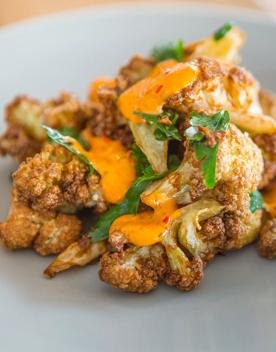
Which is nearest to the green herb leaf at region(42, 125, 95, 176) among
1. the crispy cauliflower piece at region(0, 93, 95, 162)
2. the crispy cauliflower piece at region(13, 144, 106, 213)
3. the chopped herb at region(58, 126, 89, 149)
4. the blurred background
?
the crispy cauliflower piece at region(13, 144, 106, 213)

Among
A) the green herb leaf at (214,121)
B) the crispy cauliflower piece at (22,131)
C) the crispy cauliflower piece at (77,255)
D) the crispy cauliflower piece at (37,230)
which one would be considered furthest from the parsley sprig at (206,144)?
the crispy cauliflower piece at (22,131)

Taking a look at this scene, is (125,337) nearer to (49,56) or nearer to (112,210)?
(112,210)

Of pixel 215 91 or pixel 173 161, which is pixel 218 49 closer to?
pixel 215 91

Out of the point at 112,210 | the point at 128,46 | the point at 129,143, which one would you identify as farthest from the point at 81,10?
the point at 112,210

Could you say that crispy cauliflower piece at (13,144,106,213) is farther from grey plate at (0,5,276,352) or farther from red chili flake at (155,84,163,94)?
red chili flake at (155,84,163,94)

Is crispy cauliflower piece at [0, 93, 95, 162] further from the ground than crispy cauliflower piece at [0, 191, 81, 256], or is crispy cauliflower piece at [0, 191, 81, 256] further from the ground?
crispy cauliflower piece at [0, 93, 95, 162]

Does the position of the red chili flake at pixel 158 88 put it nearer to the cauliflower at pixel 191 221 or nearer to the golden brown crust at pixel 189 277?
the cauliflower at pixel 191 221

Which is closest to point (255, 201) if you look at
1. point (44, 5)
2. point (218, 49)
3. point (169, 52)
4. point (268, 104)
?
point (268, 104)
